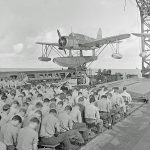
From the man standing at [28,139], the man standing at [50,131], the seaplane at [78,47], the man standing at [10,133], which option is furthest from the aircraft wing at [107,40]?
the man standing at [28,139]

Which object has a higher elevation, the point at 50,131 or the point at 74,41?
the point at 74,41

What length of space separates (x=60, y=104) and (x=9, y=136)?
3.04 metres

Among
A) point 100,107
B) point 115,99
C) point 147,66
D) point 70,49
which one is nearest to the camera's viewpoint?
point 100,107

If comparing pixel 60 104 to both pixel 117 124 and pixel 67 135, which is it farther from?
pixel 117 124

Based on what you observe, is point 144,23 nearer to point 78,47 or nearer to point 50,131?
point 78,47

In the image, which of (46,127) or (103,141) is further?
(103,141)

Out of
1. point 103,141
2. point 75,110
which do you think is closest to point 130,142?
point 103,141

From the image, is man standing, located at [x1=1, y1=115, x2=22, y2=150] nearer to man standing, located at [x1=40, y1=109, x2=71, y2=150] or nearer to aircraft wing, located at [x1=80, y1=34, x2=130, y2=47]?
man standing, located at [x1=40, y1=109, x2=71, y2=150]

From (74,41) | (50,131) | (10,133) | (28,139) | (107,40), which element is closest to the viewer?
(28,139)

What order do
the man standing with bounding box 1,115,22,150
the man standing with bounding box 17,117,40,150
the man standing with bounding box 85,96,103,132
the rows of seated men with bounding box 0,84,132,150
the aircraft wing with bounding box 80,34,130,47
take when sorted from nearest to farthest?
the man standing with bounding box 17,117,40,150 → the rows of seated men with bounding box 0,84,132,150 → the man standing with bounding box 1,115,22,150 → the man standing with bounding box 85,96,103,132 → the aircraft wing with bounding box 80,34,130,47

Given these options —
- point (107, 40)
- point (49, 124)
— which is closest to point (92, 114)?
point (49, 124)

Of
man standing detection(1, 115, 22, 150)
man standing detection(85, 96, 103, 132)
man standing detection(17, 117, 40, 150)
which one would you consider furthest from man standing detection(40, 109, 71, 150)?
man standing detection(85, 96, 103, 132)

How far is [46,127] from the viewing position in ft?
27.1

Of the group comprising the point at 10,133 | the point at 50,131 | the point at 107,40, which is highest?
the point at 107,40
